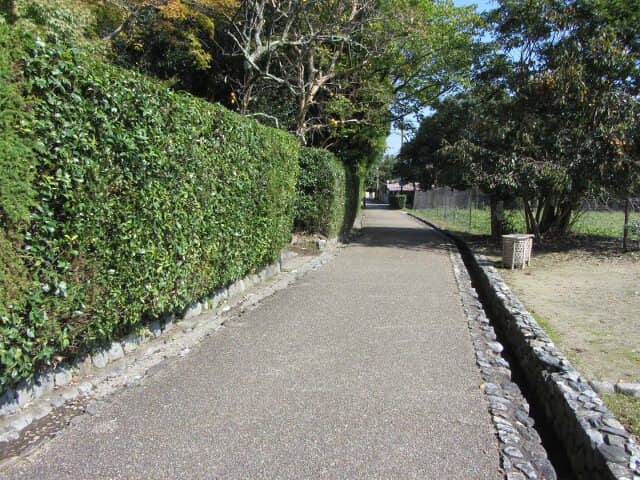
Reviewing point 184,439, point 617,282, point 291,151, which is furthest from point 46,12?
point 617,282

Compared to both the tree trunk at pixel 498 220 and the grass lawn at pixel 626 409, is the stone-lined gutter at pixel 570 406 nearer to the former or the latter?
the grass lawn at pixel 626 409

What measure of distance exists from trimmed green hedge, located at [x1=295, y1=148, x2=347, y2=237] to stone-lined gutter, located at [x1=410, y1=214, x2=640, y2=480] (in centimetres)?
666

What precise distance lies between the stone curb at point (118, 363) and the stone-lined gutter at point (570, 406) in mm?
3150

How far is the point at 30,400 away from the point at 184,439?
4.00 feet

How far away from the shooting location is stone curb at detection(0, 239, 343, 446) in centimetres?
297

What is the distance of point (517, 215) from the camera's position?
17.2m

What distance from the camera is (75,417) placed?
3.13 m

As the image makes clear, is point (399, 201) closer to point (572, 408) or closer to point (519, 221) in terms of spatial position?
point (519, 221)

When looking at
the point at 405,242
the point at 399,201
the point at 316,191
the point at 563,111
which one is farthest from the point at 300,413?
the point at 399,201

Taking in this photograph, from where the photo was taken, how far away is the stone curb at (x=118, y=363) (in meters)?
2.97

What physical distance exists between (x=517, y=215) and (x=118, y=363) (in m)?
16.6

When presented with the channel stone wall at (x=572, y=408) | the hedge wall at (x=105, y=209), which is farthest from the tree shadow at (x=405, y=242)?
the hedge wall at (x=105, y=209)

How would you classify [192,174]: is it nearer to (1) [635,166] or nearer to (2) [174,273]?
(2) [174,273]

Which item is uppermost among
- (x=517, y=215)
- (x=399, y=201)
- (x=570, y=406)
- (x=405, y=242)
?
Answer: (x=399, y=201)
